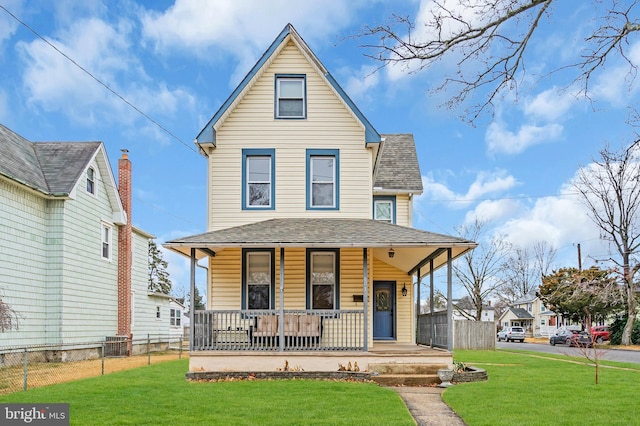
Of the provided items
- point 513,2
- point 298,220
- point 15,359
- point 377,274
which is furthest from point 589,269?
point 513,2

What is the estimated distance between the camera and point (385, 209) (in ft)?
73.2

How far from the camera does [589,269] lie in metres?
52.0

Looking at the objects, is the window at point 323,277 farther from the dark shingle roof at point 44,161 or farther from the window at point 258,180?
the dark shingle roof at point 44,161

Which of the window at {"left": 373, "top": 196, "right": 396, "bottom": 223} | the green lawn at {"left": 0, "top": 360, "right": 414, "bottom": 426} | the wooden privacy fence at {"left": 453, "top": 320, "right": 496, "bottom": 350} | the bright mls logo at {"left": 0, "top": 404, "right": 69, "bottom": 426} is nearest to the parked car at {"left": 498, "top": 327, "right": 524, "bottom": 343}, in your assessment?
the wooden privacy fence at {"left": 453, "top": 320, "right": 496, "bottom": 350}

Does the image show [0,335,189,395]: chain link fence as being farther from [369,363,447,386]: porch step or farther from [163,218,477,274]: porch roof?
[369,363,447,386]: porch step

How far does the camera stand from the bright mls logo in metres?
8.23

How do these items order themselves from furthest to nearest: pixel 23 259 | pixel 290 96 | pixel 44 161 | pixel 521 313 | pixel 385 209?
pixel 521 313
pixel 44 161
pixel 385 209
pixel 23 259
pixel 290 96

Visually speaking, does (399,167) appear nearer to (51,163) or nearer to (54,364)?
(51,163)

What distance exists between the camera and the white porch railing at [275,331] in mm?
14805

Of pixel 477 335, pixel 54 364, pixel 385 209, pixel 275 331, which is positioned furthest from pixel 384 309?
pixel 477 335

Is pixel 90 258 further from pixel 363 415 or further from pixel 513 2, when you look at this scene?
pixel 513 2

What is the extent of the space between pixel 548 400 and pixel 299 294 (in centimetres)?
738

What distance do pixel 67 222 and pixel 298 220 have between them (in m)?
9.81

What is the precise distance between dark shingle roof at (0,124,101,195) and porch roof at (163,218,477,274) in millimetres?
7493
